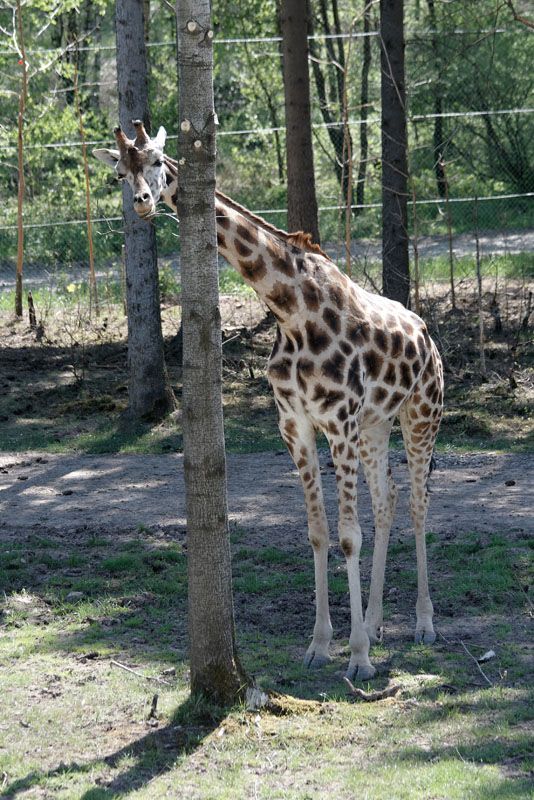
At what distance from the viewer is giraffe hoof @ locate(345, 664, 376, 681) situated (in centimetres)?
629

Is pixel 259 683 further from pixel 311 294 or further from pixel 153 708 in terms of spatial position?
pixel 311 294

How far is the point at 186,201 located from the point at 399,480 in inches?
222

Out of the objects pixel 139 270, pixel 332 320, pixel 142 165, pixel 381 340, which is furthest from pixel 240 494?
pixel 142 165

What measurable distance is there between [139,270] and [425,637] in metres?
6.70

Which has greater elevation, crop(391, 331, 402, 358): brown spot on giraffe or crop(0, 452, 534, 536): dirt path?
crop(391, 331, 402, 358): brown spot on giraffe

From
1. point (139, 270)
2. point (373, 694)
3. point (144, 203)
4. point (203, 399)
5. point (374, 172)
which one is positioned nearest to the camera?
point (203, 399)

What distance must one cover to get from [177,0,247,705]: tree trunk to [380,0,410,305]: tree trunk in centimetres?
935

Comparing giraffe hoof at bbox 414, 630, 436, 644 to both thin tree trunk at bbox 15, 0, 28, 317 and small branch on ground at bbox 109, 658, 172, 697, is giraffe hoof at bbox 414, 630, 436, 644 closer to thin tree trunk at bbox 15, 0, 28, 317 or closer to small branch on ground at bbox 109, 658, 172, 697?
small branch on ground at bbox 109, 658, 172, 697

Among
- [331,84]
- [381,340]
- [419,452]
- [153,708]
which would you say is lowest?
[153,708]

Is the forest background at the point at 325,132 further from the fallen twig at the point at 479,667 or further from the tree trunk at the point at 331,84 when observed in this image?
the fallen twig at the point at 479,667

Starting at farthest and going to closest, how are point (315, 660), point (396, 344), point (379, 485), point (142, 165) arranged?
point (379, 485)
point (396, 344)
point (315, 660)
point (142, 165)

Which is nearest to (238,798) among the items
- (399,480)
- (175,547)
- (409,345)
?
(409,345)

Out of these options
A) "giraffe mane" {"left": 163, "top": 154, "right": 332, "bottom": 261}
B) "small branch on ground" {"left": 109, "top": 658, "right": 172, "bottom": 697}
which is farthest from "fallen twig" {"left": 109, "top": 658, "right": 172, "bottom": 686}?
"giraffe mane" {"left": 163, "top": 154, "right": 332, "bottom": 261}

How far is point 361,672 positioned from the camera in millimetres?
6312
